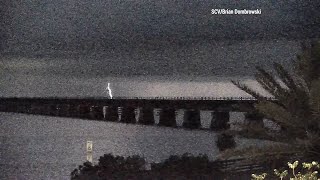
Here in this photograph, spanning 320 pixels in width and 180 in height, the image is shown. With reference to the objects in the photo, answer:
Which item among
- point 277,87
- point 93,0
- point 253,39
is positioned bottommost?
point 277,87

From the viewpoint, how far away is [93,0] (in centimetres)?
221

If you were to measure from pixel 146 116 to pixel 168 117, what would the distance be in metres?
0.09

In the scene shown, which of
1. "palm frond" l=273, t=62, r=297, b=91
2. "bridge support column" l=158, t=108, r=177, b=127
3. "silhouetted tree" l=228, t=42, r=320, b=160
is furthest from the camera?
"bridge support column" l=158, t=108, r=177, b=127

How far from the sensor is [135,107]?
7.20 ft

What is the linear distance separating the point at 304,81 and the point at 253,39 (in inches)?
10.6

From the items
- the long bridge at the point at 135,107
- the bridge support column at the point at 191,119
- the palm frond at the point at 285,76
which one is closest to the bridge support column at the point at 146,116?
the long bridge at the point at 135,107

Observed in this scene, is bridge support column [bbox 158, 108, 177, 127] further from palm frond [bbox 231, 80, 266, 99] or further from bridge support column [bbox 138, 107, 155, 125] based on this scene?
palm frond [bbox 231, 80, 266, 99]

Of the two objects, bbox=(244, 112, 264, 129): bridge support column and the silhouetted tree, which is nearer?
the silhouetted tree

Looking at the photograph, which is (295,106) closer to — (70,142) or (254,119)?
(254,119)

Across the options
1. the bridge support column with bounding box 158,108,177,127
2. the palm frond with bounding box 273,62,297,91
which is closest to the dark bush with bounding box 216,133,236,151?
the bridge support column with bounding box 158,108,177,127

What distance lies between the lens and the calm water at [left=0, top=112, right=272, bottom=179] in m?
2.19

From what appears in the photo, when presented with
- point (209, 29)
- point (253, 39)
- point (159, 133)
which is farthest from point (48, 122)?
point (253, 39)

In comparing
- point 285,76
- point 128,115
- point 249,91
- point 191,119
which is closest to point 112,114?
point 128,115

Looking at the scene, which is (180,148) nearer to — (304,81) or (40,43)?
(304,81)
